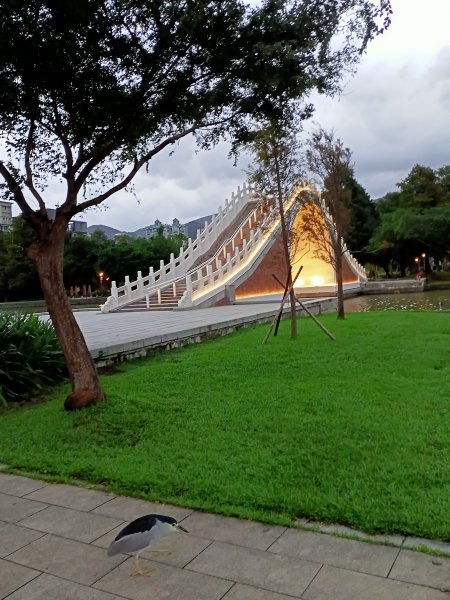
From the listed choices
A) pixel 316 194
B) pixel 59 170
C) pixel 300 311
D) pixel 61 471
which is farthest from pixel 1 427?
pixel 300 311

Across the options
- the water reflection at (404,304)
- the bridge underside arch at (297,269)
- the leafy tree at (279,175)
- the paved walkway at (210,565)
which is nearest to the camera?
the paved walkway at (210,565)

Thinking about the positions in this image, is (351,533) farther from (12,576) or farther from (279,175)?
(279,175)

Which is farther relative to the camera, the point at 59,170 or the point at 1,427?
the point at 59,170

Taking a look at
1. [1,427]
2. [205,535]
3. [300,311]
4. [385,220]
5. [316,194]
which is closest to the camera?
[205,535]

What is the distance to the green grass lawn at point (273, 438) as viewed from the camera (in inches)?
130

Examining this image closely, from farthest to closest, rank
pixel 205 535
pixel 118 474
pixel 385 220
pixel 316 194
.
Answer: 1. pixel 385 220
2. pixel 316 194
3. pixel 118 474
4. pixel 205 535

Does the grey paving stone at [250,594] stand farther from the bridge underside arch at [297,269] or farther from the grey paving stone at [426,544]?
the bridge underside arch at [297,269]

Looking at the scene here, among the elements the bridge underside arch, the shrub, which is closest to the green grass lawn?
the shrub

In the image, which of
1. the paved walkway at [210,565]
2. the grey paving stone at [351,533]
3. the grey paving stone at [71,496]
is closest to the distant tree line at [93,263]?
the grey paving stone at [71,496]

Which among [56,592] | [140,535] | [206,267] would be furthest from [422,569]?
[206,267]

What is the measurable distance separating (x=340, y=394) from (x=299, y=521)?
2.98 meters

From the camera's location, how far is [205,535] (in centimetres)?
297

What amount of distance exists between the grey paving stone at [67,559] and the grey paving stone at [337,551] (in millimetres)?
894

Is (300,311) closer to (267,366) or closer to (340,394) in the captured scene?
(267,366)
